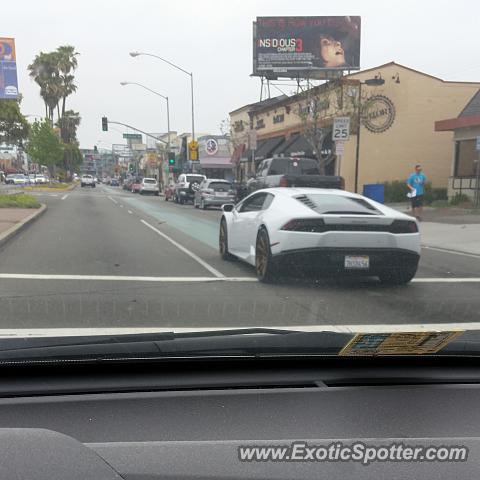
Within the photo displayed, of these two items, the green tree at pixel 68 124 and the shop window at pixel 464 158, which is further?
the green tree at pixel 68 124

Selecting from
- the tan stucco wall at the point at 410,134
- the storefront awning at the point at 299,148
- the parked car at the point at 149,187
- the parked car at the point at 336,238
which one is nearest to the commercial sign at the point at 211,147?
the parked car at the point at 149,187

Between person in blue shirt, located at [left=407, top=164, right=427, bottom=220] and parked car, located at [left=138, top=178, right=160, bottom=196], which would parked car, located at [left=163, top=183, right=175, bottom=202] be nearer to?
parked car, located at [left=138, top=178, right=160, bottom=196]

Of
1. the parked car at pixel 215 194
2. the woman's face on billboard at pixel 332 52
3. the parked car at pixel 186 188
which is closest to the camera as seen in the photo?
the parked car at pixel 215 194

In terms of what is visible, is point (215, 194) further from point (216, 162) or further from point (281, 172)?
point (216, 162)

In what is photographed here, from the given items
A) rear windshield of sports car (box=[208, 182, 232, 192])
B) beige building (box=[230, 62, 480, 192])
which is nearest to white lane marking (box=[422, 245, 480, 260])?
rear windshield of sports car (box=[208, 182, 232, 192])

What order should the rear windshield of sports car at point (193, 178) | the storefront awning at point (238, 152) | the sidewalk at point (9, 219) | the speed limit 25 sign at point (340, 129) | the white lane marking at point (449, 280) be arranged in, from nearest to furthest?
the white lane marking at point (449, 280) → the sidewalk at point (9, 219) → the speed limit 25 sign at point (340, 129) → the rear windshield of sports car at point (193, 178) → the storefront awning at point (238, 152)

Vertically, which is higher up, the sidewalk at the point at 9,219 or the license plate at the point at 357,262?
the license plate at the point at 357,262

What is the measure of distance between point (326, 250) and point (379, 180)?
83.7ft

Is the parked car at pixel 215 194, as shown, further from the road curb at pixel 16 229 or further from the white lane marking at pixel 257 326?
the white lane marking at pixel 257 326

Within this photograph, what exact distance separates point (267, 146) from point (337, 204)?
1420 inches

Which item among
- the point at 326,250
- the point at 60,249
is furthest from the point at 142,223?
the point at 326,250

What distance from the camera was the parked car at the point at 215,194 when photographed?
27938 millimetres

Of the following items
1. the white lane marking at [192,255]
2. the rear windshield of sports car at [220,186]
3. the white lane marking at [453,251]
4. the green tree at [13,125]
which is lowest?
the white lane marking at [453,251]

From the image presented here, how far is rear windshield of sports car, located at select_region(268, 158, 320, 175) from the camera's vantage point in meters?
21.5
